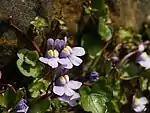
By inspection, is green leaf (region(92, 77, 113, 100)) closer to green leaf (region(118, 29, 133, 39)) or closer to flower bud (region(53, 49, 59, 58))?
flower bud (region(53, 49, 59, 58))

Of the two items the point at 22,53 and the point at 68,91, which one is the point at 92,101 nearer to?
the point at 68,91

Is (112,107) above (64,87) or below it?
below

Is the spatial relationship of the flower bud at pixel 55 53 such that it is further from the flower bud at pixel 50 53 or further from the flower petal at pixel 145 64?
the flower petal at pixel 145 64

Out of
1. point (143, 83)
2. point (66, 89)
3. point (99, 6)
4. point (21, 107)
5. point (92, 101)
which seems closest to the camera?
point (21, 107)

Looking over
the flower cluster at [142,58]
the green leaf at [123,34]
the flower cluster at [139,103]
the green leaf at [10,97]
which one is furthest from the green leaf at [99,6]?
the green leaf at [10,97]

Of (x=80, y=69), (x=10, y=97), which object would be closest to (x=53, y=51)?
(x=10, y=97)

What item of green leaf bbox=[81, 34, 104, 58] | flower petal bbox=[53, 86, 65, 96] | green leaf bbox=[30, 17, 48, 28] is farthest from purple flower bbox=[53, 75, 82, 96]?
green leaf bbox=[81, 34, 104, 58]
